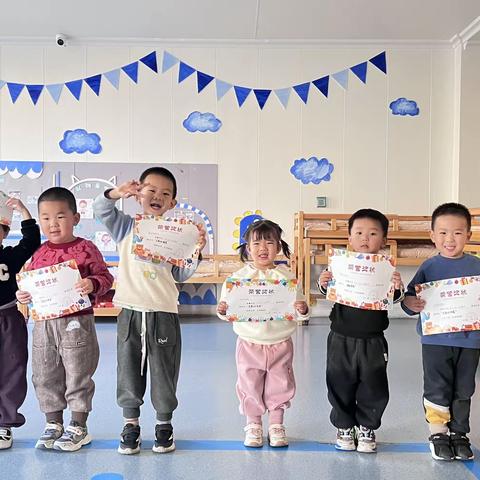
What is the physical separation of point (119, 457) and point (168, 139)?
397 centimetres

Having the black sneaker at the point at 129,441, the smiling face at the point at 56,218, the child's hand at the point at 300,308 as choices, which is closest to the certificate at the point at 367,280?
the child's hand at the point at 300,308

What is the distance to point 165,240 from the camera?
2059 millimetres

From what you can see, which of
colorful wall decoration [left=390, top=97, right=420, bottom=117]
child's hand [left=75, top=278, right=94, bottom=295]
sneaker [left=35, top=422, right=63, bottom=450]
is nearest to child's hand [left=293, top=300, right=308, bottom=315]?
child's hand [left=75, top=278, right=94, bottom=295]

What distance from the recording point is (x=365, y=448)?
2.06 m

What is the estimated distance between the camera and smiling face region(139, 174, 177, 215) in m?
2.07

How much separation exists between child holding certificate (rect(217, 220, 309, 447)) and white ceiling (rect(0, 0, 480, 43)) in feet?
10.3

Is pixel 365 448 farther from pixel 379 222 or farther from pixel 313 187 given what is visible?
pixel 313 187

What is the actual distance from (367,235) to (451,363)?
58cm

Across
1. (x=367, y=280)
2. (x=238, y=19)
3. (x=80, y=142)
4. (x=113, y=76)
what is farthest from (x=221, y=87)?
(x=367, y=280)

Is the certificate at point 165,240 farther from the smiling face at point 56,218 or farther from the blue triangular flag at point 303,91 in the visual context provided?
the blue triangular flag at point 303,91

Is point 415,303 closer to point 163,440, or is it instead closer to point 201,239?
point 201,239

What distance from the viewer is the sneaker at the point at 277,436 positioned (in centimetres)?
210

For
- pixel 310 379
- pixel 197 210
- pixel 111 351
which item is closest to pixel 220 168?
pixel 197 210

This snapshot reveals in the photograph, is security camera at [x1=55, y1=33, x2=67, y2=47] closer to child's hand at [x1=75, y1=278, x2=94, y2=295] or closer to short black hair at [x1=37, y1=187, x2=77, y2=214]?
short black hair at [x1=37, y1=187, x2=77, y2=214]
